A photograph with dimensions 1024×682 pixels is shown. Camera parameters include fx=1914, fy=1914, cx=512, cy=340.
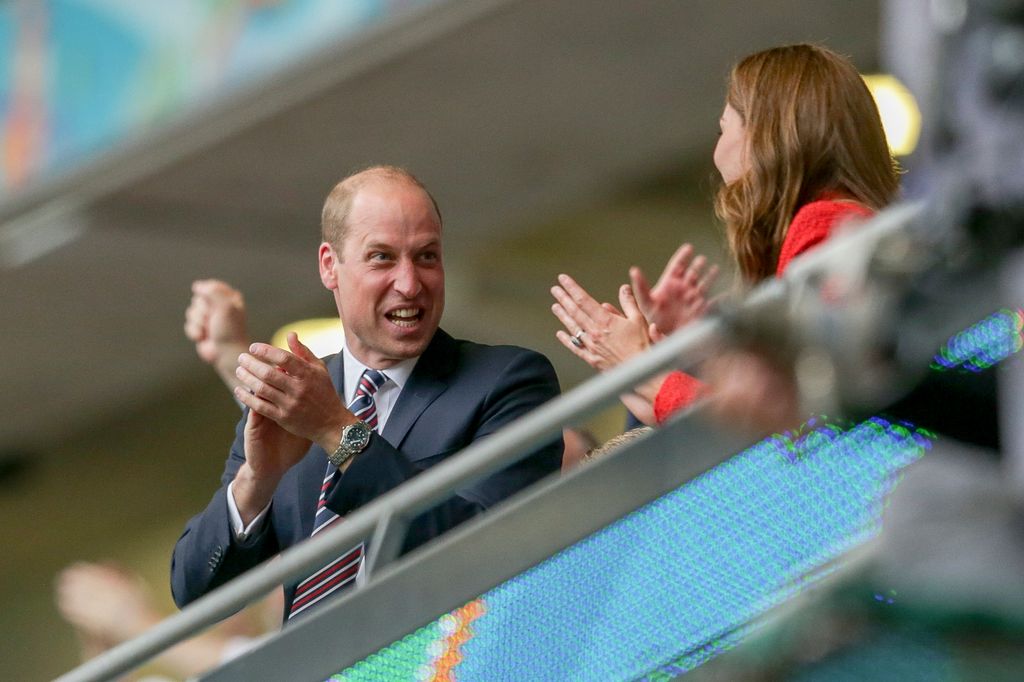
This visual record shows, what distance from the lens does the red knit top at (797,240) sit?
2.73 m

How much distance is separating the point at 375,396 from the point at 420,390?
9 centimetres

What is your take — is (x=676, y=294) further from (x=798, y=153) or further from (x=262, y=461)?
(x=262, y=461)

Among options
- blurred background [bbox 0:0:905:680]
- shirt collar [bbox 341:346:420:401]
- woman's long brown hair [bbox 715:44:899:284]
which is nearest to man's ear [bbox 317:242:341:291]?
shirt collar [bbox 341:346:420:401]

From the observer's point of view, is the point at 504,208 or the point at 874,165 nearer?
the point at 874,165

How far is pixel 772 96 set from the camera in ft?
9.71

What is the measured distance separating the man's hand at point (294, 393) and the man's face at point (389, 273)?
230 millimetres

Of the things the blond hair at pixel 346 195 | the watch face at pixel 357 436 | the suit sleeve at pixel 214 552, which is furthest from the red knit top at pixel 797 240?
the suit sleeve at pixel 214 552

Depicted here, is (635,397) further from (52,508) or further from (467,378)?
(52,508)

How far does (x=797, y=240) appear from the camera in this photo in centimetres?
275

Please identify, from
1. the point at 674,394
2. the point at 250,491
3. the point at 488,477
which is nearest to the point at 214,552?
Result: the point at 250,491

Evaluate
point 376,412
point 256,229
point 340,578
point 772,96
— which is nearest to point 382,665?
point 340,578

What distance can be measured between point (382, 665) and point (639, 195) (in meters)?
6.30

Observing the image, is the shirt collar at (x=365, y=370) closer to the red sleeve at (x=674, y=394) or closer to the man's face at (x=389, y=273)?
the man's face at (x=389, y=273)

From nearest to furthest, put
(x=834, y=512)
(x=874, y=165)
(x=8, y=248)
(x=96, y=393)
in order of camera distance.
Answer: (x=834, y=512)
(x=874, y=165)
(x=8, y=248)
(x=96, y=393)
